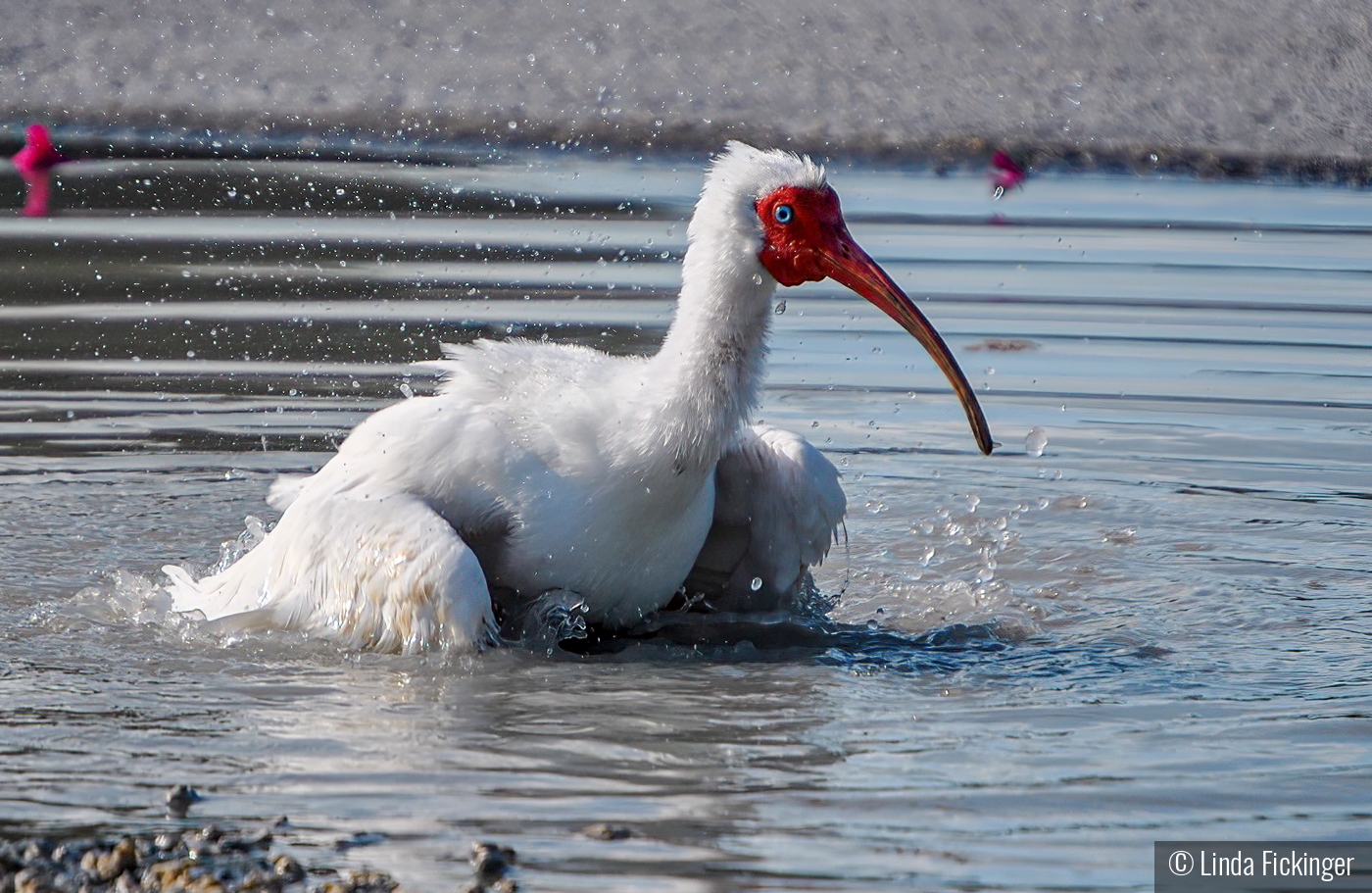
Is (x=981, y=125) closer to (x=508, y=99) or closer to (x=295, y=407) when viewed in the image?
(x=508, y=99)

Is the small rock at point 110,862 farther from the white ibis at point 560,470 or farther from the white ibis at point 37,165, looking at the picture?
the white ibis at point 37,165

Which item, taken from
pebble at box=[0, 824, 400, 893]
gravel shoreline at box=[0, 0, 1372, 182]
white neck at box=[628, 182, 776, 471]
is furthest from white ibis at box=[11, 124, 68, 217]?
pebble at box=[0, 824, 400, 893]

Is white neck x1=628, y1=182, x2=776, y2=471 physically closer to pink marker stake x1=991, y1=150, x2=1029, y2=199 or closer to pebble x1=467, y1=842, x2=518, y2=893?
pebble x1=467, y1=842, x2=518, y2=893

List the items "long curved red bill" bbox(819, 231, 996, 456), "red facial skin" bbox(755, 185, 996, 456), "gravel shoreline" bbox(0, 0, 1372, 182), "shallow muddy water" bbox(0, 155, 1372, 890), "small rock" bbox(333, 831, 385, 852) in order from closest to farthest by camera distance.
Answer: "small rock" bbox(333, 831, 385, 852)
"shallow muddy water" bbox(0, 155, 1372, 890)
"red facial skin" bbox(755, 185, 996, 456)
"long curved red bill" bbox(819, 231, 996, 456)
"gravel shoreline" bbox(0, 0, 1372, 182)

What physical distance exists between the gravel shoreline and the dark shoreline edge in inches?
0.8

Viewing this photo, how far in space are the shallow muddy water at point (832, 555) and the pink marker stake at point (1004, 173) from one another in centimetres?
25

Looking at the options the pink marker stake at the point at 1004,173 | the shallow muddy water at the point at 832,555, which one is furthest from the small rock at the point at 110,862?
the pink marker stake at the point at 1004,173

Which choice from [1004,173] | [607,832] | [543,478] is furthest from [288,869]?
[1004,173]

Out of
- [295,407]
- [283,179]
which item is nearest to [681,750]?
[295,407]

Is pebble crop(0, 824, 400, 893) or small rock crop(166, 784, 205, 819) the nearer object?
pebble crop(0, 824, 400, 893)

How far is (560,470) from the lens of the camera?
19.6 ft

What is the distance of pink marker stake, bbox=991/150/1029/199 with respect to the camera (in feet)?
47.0

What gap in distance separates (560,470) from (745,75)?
9.20 m

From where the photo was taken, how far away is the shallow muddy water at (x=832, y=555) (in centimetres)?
492
